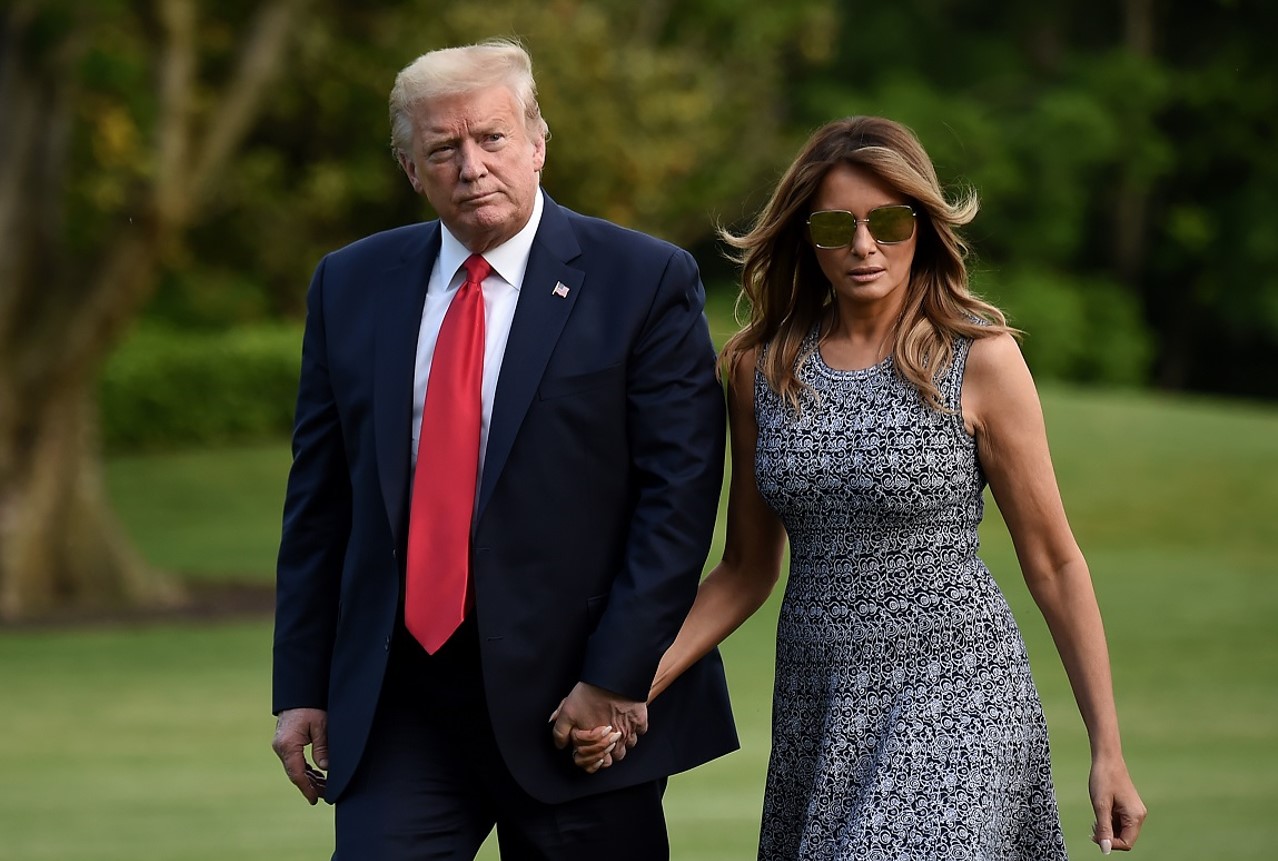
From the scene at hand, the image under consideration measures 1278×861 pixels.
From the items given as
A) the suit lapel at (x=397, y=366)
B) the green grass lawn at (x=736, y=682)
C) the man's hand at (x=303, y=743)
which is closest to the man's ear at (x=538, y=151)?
the suit lapel at (x=397, y=366)

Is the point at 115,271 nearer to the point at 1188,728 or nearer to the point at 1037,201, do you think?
the point at 1188,728


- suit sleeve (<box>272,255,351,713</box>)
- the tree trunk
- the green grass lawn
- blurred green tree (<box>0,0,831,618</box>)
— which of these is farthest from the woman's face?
the tree trunk

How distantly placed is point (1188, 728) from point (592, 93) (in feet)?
46.3

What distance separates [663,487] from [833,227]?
2.02 feet

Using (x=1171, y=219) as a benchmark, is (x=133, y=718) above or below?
below

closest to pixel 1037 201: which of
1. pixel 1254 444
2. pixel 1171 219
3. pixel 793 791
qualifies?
pixel 1171 219

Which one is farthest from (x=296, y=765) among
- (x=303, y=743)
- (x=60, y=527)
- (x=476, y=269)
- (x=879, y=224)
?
(x=60, y=527)

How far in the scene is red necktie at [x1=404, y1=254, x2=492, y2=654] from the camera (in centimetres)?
391

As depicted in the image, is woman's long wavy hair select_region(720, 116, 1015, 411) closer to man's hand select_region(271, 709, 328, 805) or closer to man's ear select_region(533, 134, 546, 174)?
man's ear select_region(533, 134, 546, 174)

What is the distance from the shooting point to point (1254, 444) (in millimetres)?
26641

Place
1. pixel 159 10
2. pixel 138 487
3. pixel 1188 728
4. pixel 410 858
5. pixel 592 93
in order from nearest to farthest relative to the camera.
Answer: pixel 410 858, pixel 1188 728, pixel 159 10, pixel 592 93, pixel 138 487

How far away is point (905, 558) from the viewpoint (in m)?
3.94

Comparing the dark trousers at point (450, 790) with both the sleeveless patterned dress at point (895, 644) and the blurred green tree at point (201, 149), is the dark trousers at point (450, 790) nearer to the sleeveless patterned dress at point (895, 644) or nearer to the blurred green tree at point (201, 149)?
the sleeveless patterned dress at point (895, 644)

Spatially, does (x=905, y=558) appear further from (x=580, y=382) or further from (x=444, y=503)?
(x=444, y=503)
